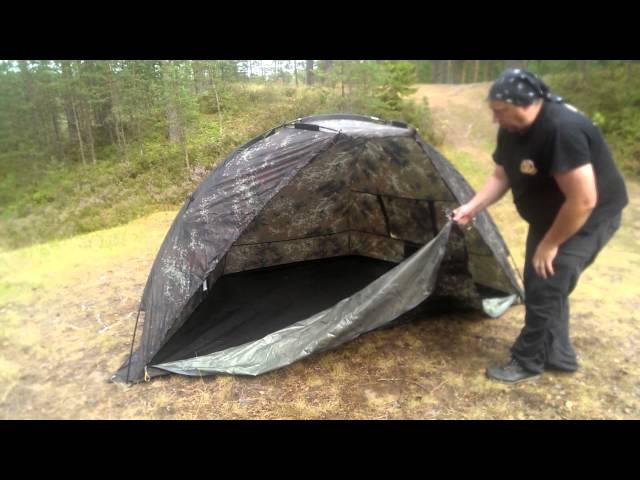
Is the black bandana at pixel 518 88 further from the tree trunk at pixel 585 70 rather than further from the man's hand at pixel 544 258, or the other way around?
the tree trunk at pixel 585 70

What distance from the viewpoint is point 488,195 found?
2795mm

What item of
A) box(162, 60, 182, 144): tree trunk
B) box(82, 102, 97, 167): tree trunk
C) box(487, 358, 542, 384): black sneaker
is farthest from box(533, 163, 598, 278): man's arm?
box(82, 102, 97, 167): tree trunk

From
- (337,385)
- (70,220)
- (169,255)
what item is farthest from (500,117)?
(70,220)

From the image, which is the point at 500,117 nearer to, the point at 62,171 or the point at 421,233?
the point at 421,233

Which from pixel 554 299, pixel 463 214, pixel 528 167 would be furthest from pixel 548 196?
pixel 554 299

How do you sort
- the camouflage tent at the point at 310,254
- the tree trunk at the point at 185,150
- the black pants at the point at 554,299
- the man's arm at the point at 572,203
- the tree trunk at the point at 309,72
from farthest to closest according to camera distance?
the tree trunk at the point at 309,72 → the tree trunk at the point at 185,150 → the camouflage tent at the point at 310,254 → the black pants at the point at 554,299 → the man's arm at the point at 572,203

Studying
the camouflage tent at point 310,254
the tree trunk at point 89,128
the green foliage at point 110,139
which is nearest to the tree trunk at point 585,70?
the green foliage at point 110,139

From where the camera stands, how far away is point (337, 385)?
119 inches

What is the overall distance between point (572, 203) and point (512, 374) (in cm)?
128

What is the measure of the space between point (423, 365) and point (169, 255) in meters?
1.99

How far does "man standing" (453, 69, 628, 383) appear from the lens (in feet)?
7.32

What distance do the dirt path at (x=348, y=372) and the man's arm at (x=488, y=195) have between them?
1.08m

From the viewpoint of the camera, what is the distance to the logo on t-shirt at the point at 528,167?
2398 millimetres

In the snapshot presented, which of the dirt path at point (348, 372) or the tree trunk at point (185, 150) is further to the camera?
the tree trunk at point (185, 150)
